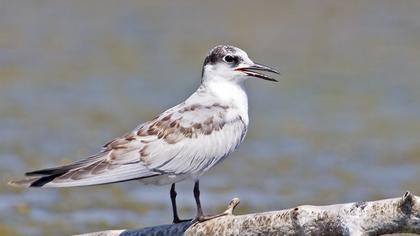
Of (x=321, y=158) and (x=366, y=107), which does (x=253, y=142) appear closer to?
(x=321, y=158)

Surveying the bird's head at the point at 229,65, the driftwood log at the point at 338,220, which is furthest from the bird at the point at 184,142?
the driftwood log at the point at 338,220

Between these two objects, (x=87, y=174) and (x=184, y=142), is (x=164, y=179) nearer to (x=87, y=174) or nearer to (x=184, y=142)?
(x=184, y=142)

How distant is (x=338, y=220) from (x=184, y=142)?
1807 millimetres

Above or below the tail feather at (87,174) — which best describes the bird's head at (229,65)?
above

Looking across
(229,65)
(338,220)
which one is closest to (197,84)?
(229,65)

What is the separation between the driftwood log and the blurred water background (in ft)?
20.1

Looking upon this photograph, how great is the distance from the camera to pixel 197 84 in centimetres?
2055

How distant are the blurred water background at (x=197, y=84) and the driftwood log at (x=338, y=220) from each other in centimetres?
612

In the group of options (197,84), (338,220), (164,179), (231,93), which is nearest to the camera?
(338,220)

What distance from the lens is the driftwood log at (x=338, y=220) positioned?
7.45 metres

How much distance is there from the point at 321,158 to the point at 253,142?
42.3 inches

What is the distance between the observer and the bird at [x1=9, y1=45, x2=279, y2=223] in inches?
340

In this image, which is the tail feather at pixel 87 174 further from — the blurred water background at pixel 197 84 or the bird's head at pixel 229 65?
the blurred water background at pixel 197 84

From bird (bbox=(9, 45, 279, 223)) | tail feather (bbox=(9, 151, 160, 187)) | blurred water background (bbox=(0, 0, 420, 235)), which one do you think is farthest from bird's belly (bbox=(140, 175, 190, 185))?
blurred water background (bbox=(0, 0, 420, 235))
